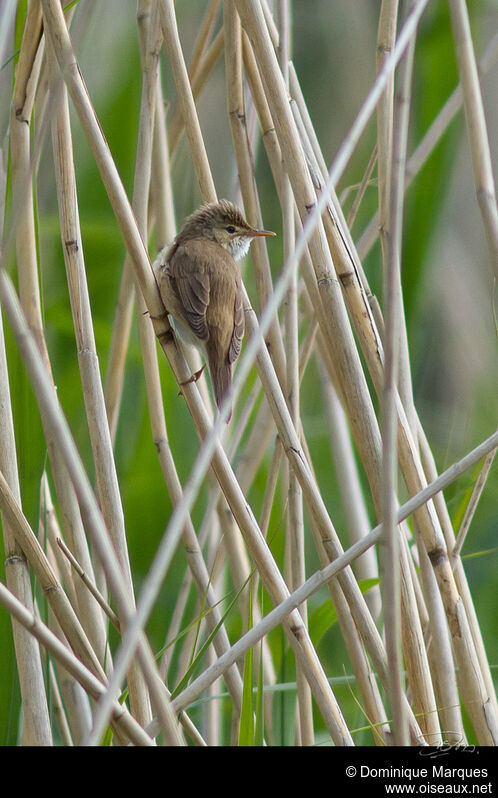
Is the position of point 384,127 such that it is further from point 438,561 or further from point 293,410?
point 438,561

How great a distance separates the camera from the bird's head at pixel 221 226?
5.95 feet

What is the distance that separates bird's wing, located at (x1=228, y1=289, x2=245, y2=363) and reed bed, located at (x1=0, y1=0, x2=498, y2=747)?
0.10 m

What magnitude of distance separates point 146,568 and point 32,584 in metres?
1.01

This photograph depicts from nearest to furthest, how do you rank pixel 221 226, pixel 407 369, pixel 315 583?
pixel 315 583 → pixel 407 369 → pixel 221 226

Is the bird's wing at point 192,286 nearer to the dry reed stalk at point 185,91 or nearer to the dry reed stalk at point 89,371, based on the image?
the dry reed stalk at point 185,91

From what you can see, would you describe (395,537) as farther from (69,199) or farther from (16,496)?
(69,199)

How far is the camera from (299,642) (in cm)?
128

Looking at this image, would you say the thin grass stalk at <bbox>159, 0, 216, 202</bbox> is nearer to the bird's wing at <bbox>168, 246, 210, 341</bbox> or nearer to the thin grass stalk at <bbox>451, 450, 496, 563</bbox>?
the bird's wing at <bbox>168, 246, 210, 341</bbox>

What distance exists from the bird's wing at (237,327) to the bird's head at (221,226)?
19 centimetres

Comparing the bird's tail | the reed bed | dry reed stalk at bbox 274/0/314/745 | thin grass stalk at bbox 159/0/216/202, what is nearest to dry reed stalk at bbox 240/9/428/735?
the reed bed

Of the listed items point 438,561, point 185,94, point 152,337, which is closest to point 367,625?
point 438,561

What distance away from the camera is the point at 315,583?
109 cm

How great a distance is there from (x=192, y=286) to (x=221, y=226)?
226 millimetres

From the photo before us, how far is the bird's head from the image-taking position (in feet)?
5.95
